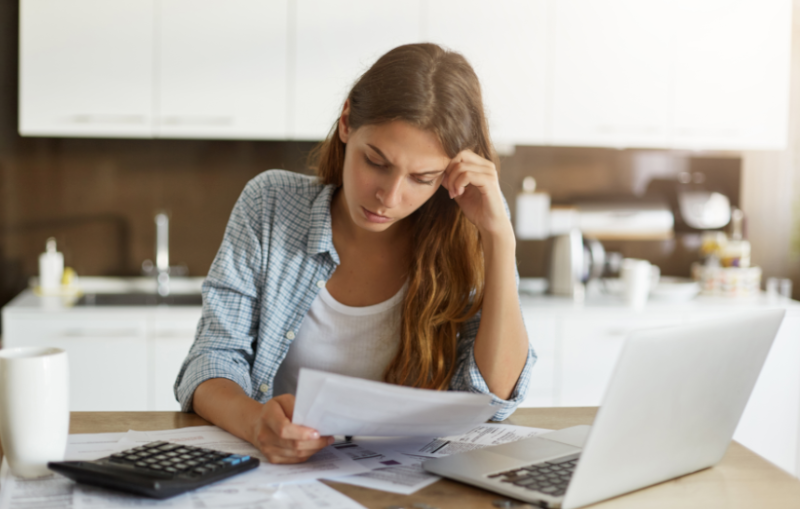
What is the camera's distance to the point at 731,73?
281 cm

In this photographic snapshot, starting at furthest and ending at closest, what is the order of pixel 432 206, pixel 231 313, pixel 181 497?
pixel 432 206 < pixel 231 313 < pixel 181 497

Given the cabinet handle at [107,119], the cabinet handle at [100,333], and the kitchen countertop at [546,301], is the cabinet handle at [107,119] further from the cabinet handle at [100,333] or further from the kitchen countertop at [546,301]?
the cabinet handle at [100,333]

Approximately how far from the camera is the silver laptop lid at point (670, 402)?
0.68m

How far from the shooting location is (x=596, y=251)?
9.58 feet

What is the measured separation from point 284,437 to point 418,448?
0.19 meters

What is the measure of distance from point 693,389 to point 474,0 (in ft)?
7.21

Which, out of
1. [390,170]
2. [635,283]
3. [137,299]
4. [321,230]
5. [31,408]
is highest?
[390,170]

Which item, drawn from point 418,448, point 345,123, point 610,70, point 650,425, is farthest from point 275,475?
point 610,70

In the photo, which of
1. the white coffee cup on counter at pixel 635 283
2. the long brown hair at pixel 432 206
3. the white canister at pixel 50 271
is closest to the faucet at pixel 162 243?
the white canister at pixel 50 271

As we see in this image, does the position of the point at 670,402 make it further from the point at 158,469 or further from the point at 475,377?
the point at 158,469

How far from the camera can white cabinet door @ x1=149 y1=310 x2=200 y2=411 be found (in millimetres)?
2408

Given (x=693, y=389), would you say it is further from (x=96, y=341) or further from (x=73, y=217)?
(x=73, y=217)

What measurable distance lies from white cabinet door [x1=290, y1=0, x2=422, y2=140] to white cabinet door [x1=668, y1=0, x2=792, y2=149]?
115 cm

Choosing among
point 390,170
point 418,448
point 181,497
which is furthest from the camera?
point 390,170
